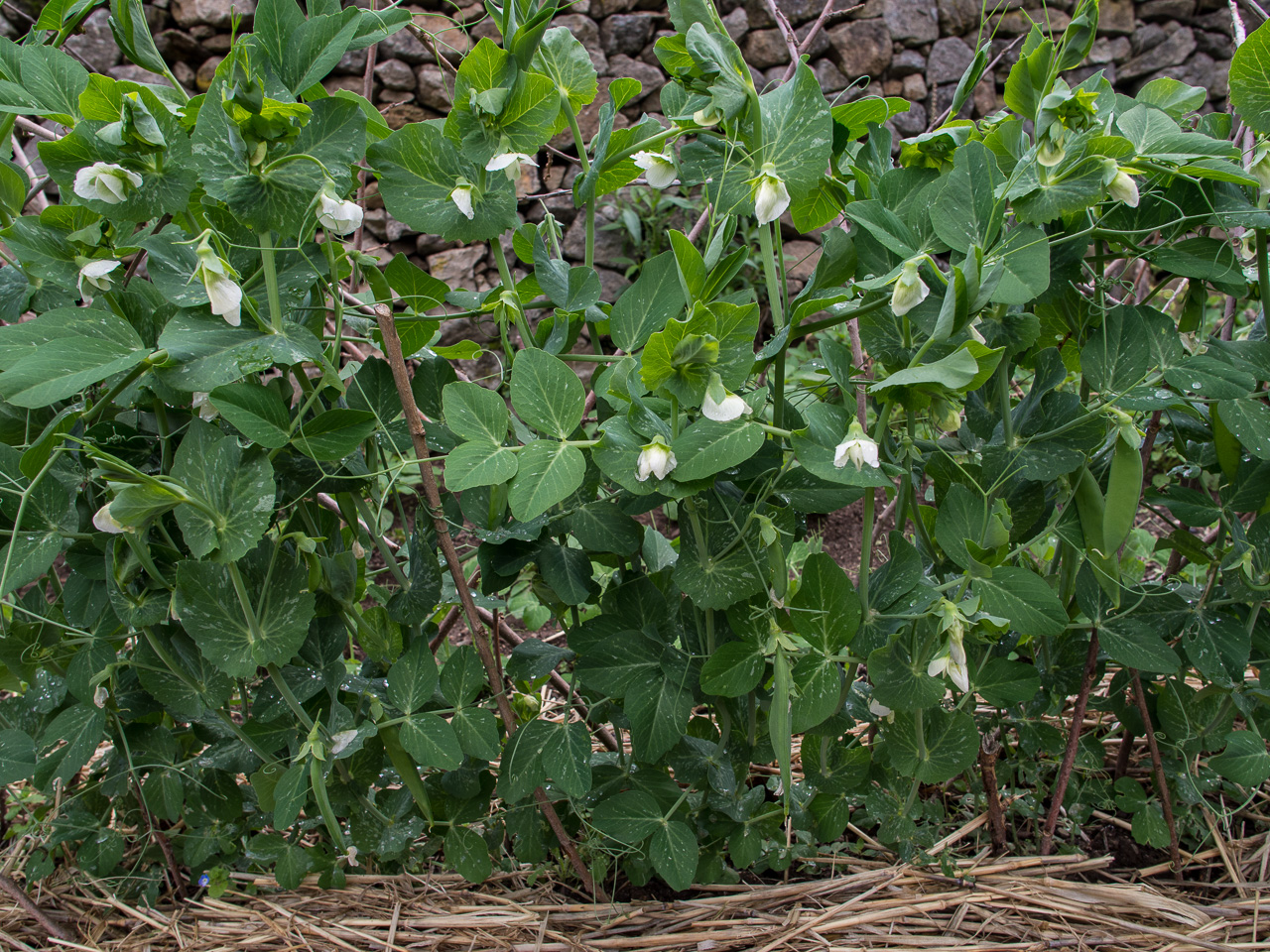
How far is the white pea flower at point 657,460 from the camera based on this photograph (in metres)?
0.58

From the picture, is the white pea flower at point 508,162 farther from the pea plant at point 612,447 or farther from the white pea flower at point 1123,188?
the white pea flower at point 1123,188

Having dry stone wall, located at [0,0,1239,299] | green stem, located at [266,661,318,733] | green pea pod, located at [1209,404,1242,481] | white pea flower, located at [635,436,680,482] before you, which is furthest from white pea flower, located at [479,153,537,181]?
dry stone wall, located at [0,0,1239,299]

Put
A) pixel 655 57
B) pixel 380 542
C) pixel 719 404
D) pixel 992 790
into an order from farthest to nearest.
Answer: pixel 655 57, pixel 992 790, pixel 380 542, pixel 719 404

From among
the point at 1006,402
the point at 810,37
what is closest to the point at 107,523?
the point at 1006,402

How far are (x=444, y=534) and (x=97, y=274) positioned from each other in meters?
0.36

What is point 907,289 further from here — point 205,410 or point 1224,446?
point 205,410

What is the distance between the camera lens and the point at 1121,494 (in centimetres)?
70

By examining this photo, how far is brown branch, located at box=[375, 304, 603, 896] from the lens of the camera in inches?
28.3

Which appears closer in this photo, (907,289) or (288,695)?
(907,289)

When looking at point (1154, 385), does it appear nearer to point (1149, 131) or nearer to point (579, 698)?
point (1149, 131)

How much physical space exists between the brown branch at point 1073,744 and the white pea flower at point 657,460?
53 centimetres

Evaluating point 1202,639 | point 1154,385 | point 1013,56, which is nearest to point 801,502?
point 1154,385

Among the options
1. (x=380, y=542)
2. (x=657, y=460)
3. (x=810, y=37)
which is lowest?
(x=380, y=542)

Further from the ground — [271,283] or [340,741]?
[271,283]
